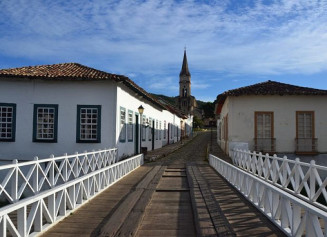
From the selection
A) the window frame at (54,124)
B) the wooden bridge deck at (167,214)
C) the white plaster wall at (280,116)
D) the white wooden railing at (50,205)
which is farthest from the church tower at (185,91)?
the wooden bridge deck at (167,214)

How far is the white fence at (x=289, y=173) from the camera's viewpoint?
6723mm

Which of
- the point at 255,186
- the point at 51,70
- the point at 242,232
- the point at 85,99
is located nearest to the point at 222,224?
the point at 242,232

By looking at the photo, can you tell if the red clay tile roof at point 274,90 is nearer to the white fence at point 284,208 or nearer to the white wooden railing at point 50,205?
the white wooden railing at point 50,205

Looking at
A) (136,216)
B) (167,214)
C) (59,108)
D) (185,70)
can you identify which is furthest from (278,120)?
(185,70)

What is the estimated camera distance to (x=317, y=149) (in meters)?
18.8

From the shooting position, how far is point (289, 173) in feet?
28.0

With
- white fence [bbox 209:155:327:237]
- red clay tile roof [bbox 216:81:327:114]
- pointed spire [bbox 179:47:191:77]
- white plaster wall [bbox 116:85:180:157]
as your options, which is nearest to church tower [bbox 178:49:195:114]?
pointed spire [bbox 179:47:191:77]

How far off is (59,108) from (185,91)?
57.7 m

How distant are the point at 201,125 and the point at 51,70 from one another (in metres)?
72.3

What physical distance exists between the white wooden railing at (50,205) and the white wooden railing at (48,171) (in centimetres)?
38

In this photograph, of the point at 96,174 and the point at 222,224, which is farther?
the point at 96,174

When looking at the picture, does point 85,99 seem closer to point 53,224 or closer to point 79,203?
point 79,203

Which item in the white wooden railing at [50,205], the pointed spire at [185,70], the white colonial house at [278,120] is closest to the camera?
the white wooden railing at [50,205]

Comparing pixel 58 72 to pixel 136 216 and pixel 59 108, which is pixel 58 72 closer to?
pixel 59 108
